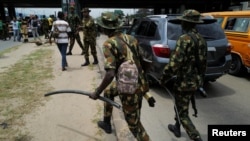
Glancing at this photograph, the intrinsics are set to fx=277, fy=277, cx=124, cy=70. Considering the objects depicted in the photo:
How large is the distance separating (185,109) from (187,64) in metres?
0.61

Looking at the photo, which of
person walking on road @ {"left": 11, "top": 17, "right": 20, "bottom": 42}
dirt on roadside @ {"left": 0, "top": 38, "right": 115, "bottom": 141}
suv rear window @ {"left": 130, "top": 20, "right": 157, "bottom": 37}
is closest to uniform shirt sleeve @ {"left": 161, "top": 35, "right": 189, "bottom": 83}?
dirt on roadside @ {"left": 0, "top": 38, "right": 115, "bottom": 141}

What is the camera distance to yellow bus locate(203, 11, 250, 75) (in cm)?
729

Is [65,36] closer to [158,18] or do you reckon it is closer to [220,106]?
[158,18]

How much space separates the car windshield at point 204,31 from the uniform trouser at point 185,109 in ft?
7.56

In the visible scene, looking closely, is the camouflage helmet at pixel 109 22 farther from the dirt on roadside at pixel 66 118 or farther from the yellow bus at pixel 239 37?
the yellow bus at pixel 239 37

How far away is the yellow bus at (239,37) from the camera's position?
7.29 metres

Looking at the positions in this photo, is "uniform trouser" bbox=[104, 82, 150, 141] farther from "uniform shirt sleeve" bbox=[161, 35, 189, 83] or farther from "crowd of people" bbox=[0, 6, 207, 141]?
"uniform shirt sleeve" bbox=[161, 35, 189, 83]

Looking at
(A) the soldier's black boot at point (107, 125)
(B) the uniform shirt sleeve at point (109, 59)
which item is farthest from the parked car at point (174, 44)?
(B) the uniform shirt sleeve at point (109, 59)

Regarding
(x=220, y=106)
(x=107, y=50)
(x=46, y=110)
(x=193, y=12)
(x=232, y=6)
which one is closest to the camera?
(x=107, y=50)

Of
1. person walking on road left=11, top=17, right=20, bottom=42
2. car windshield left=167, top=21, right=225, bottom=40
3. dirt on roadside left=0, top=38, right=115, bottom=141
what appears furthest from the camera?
person walking on road left=11, top=17, right=20, bottom=42

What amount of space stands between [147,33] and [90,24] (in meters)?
2.60

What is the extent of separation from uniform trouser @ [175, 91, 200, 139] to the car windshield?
7.56ft

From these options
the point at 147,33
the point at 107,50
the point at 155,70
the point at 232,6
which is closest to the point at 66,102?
the point at 155,70

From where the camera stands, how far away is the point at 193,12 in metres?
3.44
